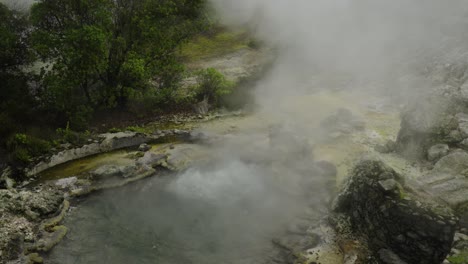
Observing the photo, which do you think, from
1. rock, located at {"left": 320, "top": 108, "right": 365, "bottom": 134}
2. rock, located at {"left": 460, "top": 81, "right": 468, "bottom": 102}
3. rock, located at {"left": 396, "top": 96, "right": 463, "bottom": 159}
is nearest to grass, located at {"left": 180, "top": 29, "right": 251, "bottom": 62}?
rock, located at {"left": 320, "top": 108, "right": 365, "bottom": 134}

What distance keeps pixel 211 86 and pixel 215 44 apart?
12954 millimetres

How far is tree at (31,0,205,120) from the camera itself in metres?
19.9

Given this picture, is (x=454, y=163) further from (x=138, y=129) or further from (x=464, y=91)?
(x=138, y=129)

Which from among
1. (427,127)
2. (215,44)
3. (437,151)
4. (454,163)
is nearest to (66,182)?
(454,163)

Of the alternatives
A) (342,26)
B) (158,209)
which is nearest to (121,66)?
(158,209)

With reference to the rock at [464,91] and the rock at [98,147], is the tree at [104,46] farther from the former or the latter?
the rock at [464,91]

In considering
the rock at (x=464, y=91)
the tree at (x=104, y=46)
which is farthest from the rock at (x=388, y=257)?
the tree at (x=104, y=46)

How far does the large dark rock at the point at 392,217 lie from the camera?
1156cm

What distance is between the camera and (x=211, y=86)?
26375 millimetres

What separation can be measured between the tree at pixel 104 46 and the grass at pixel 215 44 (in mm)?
9106

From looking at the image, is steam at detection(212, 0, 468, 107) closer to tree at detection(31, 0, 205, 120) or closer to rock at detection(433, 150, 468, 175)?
tree at detection(31, 0, 205, 120)

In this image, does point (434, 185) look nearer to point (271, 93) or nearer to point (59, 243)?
point (59, 243)

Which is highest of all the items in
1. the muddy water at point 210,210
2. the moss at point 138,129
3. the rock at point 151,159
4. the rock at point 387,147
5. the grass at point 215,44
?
the grass at point 215,44

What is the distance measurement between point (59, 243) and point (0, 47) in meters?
13.0
